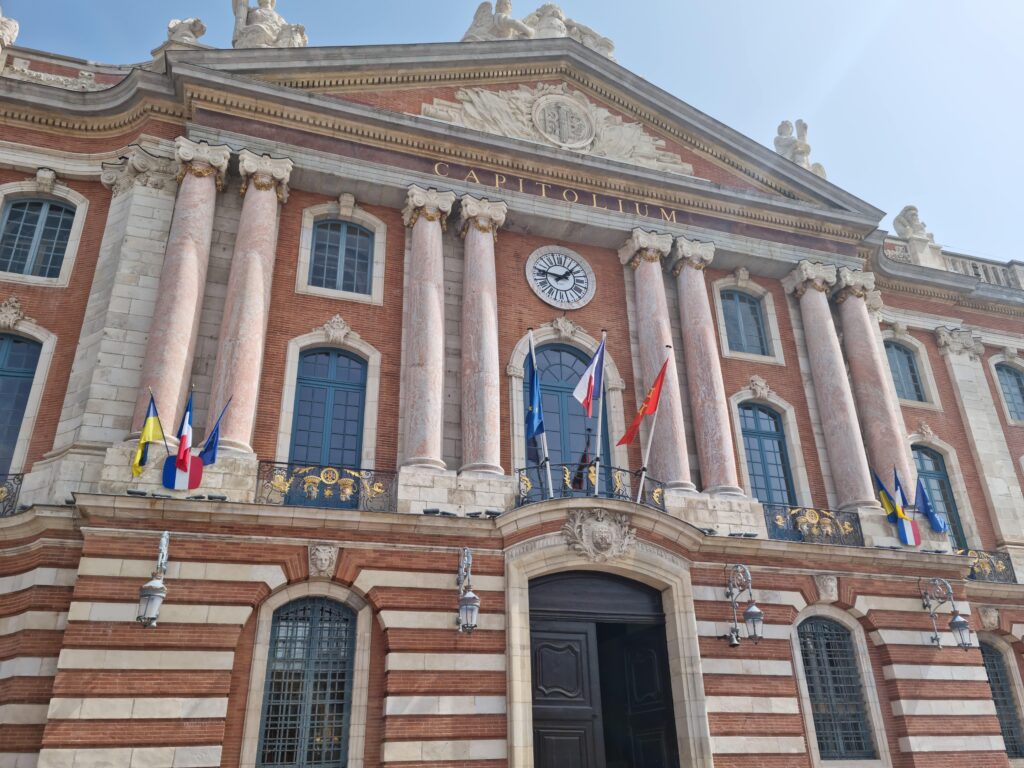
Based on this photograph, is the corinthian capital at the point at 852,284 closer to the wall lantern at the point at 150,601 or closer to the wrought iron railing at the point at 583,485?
the wrought iron railing at the point at 583,485

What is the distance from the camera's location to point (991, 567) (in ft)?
71.1

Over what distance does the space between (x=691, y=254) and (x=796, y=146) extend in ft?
23.2

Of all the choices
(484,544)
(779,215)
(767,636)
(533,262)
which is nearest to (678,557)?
(767,636)

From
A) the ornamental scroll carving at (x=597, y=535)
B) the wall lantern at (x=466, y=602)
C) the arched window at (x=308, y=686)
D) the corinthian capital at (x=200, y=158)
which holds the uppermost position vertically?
the corinthian capital at (x=200, y=158)

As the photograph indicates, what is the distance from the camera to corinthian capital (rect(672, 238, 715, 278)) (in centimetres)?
2103

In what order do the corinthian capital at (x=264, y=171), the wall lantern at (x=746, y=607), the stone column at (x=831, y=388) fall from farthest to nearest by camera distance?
the stone column at (x=831, y=388) < the corinthian capital at (x=264, y=171) < the wall lantern at (x=746, y=607)

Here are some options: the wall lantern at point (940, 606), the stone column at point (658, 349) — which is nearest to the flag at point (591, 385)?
the stone column at point (658, 349)

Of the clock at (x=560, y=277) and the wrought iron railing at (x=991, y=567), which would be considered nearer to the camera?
the clock at (x=560, y=277)

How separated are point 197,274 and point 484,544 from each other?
305 inches

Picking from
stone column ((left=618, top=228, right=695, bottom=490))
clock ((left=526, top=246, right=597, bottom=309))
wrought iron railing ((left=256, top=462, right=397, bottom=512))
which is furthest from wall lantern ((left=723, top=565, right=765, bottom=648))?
clock ((left=526, top=246, right=597, bottom=309))

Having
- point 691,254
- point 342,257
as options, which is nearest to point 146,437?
point 342,257

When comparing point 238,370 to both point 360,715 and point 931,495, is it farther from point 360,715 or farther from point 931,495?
point 931,495

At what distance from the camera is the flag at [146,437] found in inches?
546

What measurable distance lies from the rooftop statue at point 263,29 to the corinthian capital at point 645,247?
9158mm
